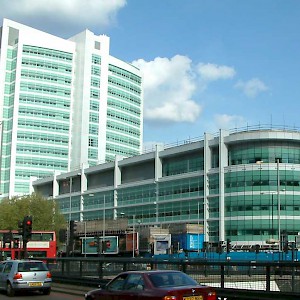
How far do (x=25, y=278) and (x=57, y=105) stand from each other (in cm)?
12558

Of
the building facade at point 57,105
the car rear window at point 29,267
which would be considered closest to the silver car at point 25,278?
the car rear window at point 29,267

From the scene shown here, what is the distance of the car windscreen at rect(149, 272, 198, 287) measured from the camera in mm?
12672

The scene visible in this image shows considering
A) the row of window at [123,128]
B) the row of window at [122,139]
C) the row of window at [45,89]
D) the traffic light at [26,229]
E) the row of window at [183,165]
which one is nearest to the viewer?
the traffic light at [26,229]

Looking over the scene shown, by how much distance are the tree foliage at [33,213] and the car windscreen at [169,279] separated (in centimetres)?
6662

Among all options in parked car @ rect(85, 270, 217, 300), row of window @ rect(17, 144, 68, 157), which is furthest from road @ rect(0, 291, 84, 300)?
row of window @ rect(17, 144, 68, 157)

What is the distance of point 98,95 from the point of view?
493 ft

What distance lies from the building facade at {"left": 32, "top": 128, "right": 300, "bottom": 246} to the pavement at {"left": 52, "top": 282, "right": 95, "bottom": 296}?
54.4 meters

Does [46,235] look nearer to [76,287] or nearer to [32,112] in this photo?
[76,287]

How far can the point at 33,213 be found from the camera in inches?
3162

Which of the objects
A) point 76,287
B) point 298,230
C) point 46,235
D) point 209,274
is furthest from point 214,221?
point 209,274

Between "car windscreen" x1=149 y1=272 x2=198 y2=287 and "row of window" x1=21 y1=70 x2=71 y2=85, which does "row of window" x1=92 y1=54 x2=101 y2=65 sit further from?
"car windscreen" x1=149 y1=272 x2=198 y2=287

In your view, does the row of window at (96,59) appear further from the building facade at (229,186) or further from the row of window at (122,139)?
the building facade at (229,186)

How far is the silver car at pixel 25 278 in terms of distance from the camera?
73.9ft

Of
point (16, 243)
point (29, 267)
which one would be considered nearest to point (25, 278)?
point (29, 267)
